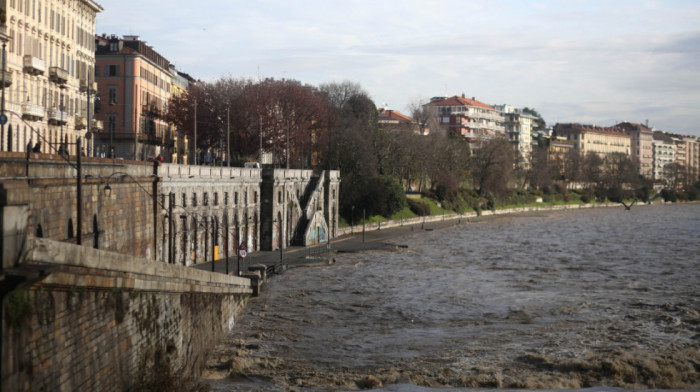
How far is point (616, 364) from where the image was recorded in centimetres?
3241

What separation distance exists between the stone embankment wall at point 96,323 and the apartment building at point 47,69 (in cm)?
1931

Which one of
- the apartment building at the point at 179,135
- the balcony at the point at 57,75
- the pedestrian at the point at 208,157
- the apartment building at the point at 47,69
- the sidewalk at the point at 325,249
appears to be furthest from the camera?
the apartment building at the point at 179,135

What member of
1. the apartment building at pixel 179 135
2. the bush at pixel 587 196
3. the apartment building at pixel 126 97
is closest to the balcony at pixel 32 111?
the apartment building at pixel 126 97

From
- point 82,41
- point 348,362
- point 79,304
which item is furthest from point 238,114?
point 79,304

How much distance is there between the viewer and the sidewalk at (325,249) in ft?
186

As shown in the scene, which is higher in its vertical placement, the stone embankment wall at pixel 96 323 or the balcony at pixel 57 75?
the balcony at pixel 57 75

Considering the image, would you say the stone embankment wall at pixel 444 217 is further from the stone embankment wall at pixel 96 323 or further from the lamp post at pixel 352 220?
the stone embankment wall at pixel 96 323

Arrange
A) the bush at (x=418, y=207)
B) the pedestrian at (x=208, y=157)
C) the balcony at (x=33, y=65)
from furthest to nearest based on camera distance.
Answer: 1. the bush at (x=418, y=207)
2. the pedestrian at (x=208, y=157)
3. the balcony at (x=33, y=65)

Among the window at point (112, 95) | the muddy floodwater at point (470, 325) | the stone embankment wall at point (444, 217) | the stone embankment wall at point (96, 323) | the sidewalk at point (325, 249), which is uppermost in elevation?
the window at point (112, 95)

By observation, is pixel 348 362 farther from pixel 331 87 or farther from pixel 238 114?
pixel 331 87

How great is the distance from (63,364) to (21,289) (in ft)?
9.09

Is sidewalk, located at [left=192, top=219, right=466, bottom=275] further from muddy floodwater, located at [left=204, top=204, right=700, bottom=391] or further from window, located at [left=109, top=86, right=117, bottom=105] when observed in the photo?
window, located at [left=109, top=86, right=117, bottom=105]

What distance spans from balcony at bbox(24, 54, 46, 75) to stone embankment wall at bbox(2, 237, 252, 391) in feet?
89.0

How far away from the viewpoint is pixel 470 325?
40.9 meters
